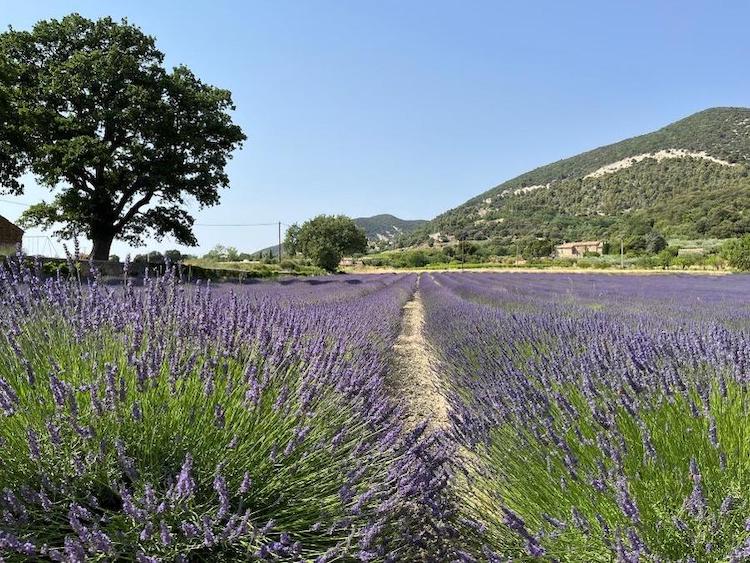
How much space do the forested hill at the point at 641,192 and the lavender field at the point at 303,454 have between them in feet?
234

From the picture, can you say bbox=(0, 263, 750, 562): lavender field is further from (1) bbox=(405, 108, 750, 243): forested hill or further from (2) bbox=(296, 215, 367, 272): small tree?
(1) bbox=(405, 108, 750, 243): forested hill

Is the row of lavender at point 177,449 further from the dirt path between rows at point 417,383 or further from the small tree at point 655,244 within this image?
the small tree at point 655,244

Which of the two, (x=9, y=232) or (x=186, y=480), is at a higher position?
(x=9, y=232)

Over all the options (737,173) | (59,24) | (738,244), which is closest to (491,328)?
(59,24)

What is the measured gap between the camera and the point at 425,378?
580 centimetres

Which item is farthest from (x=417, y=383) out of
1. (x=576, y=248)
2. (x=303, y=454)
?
(x=576, y=248)

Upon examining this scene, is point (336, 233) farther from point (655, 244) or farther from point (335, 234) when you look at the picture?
point (655, 244)

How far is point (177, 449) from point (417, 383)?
13.2ft

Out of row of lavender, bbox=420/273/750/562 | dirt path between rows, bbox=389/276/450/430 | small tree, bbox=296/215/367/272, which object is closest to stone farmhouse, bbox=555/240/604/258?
small tree, bbox=296/215/367/272

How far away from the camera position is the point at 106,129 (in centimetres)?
1928

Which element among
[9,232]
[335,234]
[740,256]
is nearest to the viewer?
[9,232]

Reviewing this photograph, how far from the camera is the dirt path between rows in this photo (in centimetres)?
406

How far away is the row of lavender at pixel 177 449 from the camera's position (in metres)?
1.36

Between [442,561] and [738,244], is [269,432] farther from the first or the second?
[738,244]
